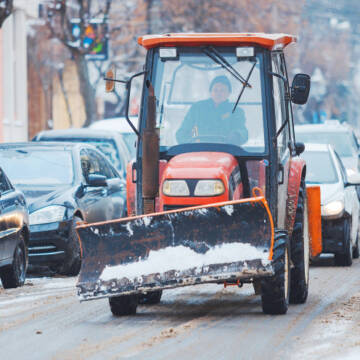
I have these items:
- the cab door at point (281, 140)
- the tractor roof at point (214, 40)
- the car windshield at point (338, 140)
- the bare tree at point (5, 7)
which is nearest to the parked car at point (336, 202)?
the car windshield at point (338, 140)

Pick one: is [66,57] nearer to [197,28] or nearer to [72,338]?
[197,28]

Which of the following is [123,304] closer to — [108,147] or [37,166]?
[37,166]

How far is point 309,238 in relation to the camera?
1223cm

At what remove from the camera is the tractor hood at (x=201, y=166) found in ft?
32.8

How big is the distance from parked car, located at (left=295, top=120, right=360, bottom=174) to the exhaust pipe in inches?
453

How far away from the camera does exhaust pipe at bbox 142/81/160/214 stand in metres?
10.4

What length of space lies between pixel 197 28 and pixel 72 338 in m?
46.2

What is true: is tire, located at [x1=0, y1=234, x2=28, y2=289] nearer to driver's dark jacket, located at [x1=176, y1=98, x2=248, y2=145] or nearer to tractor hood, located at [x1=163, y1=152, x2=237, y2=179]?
driver's dark jacket, located at [x1=176, y1=98, x2=248, y2=145]

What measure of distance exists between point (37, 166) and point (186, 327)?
6.57m

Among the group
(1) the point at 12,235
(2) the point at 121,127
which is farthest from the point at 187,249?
(2) the point at 121,127

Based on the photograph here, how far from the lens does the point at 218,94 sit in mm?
10695

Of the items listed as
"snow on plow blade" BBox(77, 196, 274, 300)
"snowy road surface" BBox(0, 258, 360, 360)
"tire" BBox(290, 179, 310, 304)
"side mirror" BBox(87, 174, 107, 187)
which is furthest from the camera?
"side mirror" BBox(87, 174, 107, 187)

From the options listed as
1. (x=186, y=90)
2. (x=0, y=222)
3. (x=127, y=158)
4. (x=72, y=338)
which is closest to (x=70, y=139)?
(x=127, y=158)

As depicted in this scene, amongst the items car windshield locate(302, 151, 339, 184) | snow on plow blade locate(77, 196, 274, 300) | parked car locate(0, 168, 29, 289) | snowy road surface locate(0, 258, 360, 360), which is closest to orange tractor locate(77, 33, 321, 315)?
snow on plow blade locate(77, 196, 274, 300)
